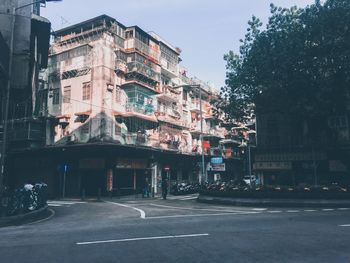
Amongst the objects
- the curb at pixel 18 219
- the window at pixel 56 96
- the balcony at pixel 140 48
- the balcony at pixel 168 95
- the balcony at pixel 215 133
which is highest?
the balcony at pixel 140 48

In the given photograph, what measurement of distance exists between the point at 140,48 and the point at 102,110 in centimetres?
854

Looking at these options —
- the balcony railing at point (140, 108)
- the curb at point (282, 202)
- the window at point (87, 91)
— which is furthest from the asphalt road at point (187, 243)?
the balcony railing at point (140, 108)

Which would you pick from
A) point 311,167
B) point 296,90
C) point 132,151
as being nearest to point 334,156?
point 311,167

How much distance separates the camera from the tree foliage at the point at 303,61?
2036 cm

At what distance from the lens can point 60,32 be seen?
3500 cm

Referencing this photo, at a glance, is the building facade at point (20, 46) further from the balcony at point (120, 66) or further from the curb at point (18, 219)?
the balcony at point (120, 66)

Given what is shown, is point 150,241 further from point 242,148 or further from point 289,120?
point 242,148

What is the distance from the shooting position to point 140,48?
34938 millimetres

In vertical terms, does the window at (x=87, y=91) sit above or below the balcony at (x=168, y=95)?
below

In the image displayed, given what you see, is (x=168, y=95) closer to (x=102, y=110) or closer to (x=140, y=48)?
(x=140, y=48)

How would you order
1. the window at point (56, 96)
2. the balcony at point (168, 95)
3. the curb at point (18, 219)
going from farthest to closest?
the balcony at point (168, 95) < the window at point (56, 96) < the curb at point (18, 219)

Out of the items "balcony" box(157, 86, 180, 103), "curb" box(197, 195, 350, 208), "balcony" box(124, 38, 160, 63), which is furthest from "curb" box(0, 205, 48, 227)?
"balcony" box(157, 86, 180, 103)

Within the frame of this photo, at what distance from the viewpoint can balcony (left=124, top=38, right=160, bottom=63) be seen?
34.0 m

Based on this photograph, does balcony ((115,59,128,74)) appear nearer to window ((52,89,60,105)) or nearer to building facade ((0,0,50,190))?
window ((52,89,60,105))
